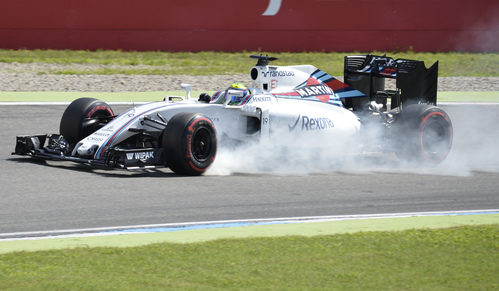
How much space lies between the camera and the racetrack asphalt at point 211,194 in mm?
6770

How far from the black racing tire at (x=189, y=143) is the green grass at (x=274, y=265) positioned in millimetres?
2575

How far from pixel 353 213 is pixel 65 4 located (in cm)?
1644

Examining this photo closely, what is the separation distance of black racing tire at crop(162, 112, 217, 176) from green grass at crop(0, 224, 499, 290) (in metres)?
2.57

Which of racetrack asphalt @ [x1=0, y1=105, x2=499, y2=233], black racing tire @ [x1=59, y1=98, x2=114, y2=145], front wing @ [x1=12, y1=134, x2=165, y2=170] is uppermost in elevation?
black racing tire @ [x1=59, y1=98, x2=114, y2=145]

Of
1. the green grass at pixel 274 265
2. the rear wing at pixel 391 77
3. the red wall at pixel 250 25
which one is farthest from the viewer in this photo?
the red wall at pixel 250 25

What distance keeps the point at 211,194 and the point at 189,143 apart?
A: 89cm

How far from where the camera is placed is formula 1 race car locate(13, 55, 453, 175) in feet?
28.1

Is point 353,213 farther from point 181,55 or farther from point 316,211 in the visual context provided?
point 181,55

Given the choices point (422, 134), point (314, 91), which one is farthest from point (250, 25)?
point (422, 134)

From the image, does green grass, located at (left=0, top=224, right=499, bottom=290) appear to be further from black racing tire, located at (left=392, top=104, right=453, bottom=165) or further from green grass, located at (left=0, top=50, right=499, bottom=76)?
green grass, located at (left=0, top=50, right=499, bottom=76)

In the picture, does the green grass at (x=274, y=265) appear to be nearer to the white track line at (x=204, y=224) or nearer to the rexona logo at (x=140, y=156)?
the white track line at (x=204, y=224)

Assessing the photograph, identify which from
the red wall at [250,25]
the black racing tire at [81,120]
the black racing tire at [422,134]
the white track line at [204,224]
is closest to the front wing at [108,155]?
the black racing tire at [81,120]

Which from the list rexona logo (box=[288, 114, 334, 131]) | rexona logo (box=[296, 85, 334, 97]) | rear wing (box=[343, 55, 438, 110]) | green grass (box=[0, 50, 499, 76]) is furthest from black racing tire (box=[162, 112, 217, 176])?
green grass (box=[0, 50, 499, 76])

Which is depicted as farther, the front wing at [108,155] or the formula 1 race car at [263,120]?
the formula 1 race car at [263,120]
